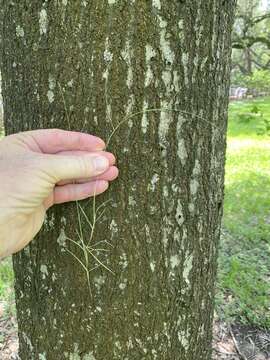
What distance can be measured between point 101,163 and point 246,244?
3.27 metres

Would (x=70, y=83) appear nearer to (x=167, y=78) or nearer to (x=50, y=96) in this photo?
(x=50, y=96)

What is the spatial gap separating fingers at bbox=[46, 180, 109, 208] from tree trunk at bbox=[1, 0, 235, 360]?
0.10ft

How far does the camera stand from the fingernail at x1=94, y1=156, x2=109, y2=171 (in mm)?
1262

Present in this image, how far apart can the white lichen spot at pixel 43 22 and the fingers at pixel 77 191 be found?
46 centimetres

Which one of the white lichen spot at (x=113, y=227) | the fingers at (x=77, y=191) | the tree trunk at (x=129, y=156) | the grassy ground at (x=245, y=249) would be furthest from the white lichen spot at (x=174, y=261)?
the grassy ground at (x=245, y=249)

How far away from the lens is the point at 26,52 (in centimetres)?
132

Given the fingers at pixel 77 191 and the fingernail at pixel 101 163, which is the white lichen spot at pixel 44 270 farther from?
the fingernail at pixel 101 163

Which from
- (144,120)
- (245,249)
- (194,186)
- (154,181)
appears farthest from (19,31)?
(245,249)

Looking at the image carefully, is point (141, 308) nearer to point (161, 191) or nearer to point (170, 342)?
point (170, 342)

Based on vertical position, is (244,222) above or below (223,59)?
below

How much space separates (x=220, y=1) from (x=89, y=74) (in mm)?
458

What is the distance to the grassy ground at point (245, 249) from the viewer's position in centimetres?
322

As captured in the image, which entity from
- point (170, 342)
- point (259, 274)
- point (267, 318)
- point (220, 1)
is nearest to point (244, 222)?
point (259, 274)

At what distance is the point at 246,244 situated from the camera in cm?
424
